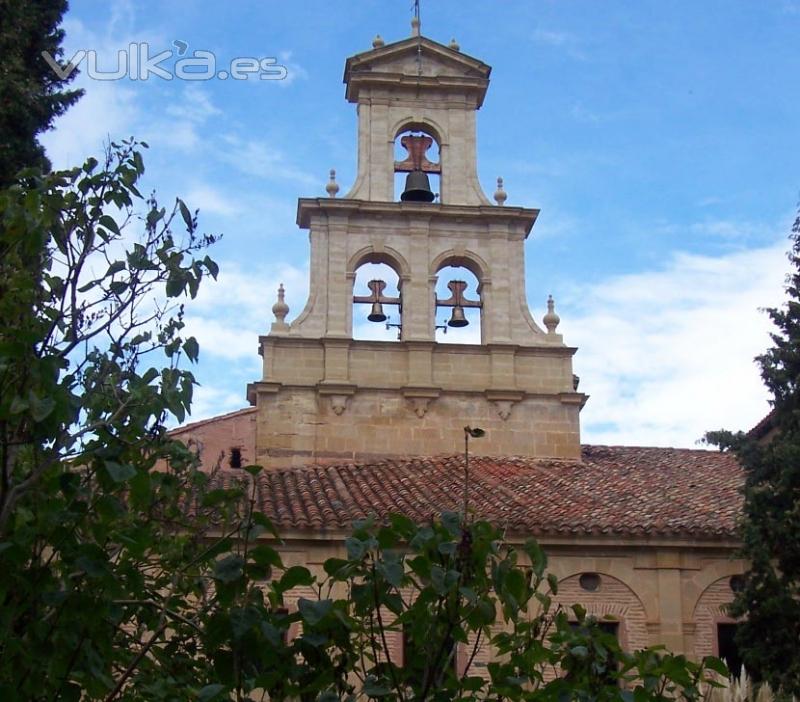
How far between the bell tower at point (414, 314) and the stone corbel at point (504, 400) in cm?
2

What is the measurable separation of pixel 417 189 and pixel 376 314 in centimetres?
266

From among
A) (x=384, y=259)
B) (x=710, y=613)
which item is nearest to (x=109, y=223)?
(x=710, y=613)

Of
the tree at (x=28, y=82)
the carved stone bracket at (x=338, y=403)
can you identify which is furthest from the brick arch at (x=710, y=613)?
the tree at (x=28, y=82)

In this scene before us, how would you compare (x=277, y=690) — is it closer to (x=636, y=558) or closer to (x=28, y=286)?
(x=28, y=286)

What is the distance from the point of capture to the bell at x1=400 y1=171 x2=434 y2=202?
2336cm

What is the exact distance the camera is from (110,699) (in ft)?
15.7

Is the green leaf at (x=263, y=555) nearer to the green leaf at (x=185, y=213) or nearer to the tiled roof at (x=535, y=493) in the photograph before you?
the green leaf at (x=185, y=213)

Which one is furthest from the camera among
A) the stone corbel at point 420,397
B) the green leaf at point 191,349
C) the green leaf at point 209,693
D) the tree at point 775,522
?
the stone corbel at point 420,397

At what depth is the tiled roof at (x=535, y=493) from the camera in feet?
59.1

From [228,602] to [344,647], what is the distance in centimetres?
48

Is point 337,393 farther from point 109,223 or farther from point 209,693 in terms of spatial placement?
point 209,693

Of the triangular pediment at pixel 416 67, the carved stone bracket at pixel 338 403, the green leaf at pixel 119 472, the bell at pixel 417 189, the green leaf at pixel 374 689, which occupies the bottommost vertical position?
the green leaf at pixel 374 689

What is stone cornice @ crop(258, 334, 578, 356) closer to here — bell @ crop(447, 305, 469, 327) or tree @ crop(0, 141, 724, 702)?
bell @ crop(447, 305, 469, 327)

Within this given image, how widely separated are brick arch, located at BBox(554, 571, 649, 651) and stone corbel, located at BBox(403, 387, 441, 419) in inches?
185
